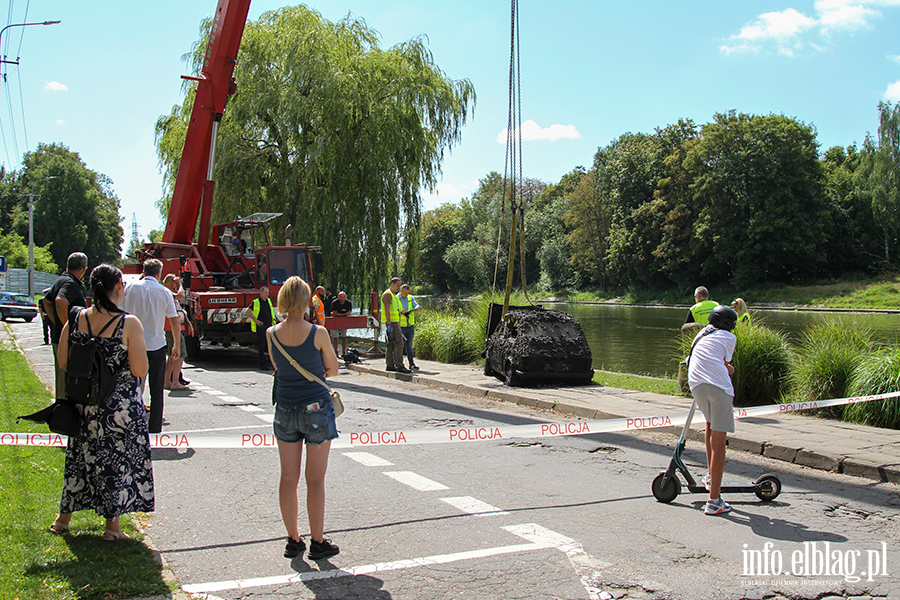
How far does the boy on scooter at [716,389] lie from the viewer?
5.27 m

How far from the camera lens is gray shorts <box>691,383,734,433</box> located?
5.27 meters

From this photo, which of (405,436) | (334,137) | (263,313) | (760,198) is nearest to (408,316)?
(263,313)

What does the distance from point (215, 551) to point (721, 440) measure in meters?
3.71

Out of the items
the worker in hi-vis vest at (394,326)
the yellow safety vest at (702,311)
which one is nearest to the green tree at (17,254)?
the worker in hi-vis vest at (394,326)

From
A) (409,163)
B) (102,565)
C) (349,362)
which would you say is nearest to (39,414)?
(102,565)

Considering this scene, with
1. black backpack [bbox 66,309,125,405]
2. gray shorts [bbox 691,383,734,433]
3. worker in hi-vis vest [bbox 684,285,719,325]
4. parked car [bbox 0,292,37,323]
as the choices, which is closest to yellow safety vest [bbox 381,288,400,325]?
worker in hi-vis vest [bbox 684,285,719,325]

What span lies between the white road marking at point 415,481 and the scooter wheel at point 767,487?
2.52 meters

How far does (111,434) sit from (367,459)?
9.87ft

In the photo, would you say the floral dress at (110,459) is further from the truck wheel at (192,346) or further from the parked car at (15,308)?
the parked car at (15,308)

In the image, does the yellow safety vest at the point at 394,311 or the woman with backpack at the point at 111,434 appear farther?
the yellow safety vest at the point at 394,311

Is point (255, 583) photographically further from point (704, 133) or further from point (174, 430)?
point (704, 133)

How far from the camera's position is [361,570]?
409 cm

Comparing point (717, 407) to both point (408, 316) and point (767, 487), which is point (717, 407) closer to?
point (767, 487)

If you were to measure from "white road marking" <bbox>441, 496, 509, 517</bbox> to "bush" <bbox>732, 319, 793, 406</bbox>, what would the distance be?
7192 mm
